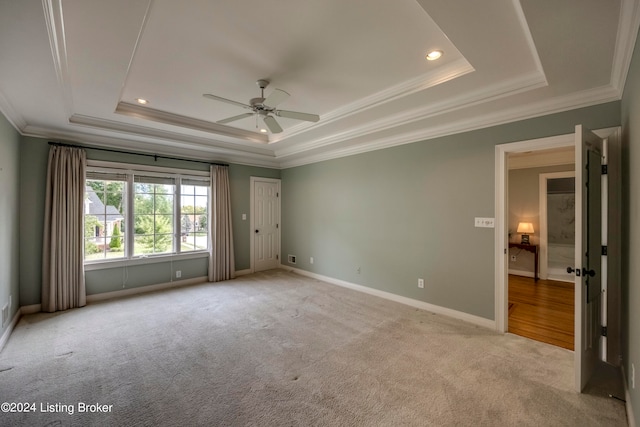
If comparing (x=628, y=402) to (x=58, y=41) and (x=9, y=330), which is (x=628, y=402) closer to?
(x=58, y=41)

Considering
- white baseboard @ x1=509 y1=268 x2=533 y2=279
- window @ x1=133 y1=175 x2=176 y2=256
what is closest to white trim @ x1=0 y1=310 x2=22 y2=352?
window @ x1=133 y1=175 x2=176 y2=256

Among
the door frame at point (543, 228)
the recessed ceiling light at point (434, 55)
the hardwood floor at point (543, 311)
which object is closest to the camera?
the recessed ceiling light at point (434, 55)

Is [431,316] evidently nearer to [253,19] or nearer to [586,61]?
[586,61]

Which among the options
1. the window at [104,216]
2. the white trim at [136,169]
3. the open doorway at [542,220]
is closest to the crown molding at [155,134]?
the white trim at [136,169]

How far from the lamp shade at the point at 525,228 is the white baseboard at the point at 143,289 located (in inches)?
256

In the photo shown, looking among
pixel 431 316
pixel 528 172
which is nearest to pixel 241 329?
pixel 431 316

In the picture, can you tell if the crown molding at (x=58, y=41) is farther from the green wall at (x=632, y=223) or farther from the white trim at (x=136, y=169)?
the green wall at (x=632, y=223)

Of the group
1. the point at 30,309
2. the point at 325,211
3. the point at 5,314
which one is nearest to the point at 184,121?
the point at 325,211

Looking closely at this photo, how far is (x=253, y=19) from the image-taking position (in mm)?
1914

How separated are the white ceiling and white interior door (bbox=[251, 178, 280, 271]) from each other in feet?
8.23

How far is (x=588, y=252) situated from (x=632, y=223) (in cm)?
40

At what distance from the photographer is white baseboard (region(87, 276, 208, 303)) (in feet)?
13.9

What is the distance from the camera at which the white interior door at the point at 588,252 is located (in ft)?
6.97

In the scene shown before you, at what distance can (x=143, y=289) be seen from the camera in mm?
4672
